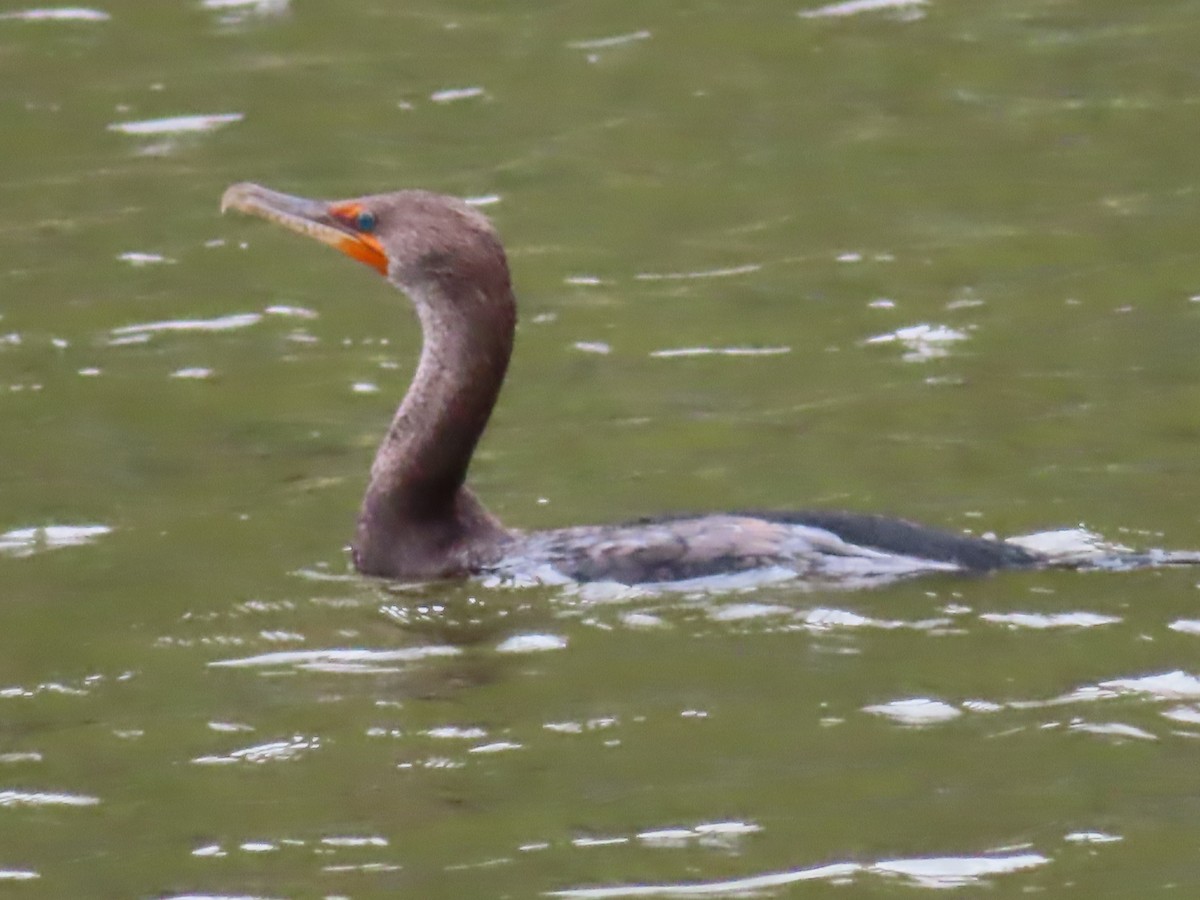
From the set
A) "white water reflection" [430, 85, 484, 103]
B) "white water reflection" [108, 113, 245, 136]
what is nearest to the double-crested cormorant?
"white water reflection" [108, 113, 245, 136]

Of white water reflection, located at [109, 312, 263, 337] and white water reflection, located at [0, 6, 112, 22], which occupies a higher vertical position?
white water reflection, located at [0, 6, 112, 22]

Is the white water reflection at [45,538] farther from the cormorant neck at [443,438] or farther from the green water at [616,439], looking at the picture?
the cormorant neck at [443,438]

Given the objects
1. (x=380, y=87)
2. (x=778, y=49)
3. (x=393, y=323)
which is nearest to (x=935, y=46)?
(x=778, y=49)

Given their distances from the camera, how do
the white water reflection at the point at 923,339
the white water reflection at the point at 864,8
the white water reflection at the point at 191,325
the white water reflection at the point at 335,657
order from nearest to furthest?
the white water reflection at the point at 335,657
the white water reflection at the point at 923,339
the white water reflection at the point at 191,325
the white water reflection at the point at 864,8

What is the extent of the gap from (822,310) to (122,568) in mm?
3668

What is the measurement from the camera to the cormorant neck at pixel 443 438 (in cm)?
908

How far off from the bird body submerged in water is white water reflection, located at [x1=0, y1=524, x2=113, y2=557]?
1025mm

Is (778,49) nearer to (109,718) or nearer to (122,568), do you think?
(122,568)

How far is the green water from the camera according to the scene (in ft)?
22.6

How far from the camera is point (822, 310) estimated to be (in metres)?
11.7

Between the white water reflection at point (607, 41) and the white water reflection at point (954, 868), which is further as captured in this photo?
the white water reflection at point (607, 41)

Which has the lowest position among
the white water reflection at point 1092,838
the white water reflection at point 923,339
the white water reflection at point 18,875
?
the white water reflection at point 923,339

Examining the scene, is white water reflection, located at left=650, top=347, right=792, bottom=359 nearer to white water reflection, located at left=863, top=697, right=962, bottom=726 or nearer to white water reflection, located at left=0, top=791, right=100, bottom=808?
A: white water reflection, located at left=863, top=697, right=962, bottom=726

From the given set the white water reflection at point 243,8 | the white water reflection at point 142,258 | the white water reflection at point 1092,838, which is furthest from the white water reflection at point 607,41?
the white water reflection at point 1092,838
